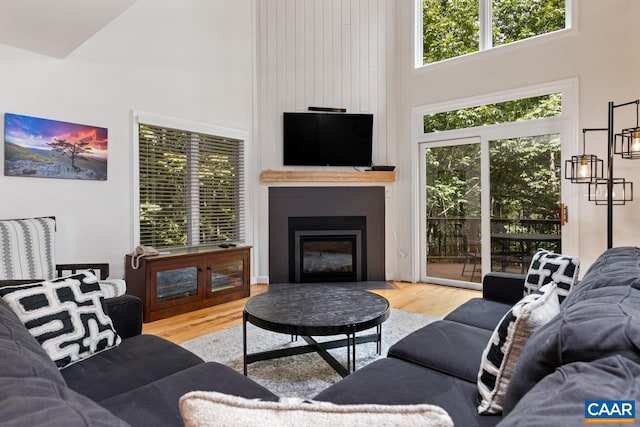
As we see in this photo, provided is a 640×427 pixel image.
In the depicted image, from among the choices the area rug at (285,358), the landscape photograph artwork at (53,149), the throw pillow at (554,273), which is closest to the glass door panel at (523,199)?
the area rug at (285,358)

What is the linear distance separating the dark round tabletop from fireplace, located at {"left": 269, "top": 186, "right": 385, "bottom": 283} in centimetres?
238

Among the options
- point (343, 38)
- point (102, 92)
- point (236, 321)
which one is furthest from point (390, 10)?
point (236, 321)

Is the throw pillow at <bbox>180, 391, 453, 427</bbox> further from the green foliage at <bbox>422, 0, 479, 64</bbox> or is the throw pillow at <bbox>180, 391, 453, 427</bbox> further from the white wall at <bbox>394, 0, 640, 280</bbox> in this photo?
the green foliage at <bbox>422, 0, 479, 64</bbox>

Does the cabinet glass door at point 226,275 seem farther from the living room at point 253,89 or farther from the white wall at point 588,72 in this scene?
the white wall at point 588,72

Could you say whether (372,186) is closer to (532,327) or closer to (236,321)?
(236,321)

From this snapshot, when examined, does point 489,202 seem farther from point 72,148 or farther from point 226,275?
Answer: point 72,148

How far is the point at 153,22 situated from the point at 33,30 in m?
1.55

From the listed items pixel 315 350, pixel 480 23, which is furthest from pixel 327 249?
pixel 480 23

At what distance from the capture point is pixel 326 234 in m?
5.29

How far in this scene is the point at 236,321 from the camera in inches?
142

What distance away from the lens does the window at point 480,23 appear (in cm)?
438

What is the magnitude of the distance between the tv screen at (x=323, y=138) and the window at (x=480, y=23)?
4.53ft

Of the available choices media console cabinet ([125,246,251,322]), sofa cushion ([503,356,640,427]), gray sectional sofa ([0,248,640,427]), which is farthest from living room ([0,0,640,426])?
sofa cushion ([503,356,640,427])

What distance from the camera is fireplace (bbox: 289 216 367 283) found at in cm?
524
